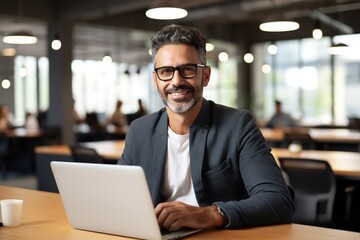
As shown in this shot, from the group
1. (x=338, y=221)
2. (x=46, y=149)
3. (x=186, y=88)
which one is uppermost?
(x=186, y=88)

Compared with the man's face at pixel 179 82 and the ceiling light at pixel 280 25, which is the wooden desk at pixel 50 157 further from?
the man's face at pixel 179 82

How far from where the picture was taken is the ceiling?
9234 millimetres

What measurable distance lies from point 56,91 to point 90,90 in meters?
7.97

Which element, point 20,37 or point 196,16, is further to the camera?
point 196,16

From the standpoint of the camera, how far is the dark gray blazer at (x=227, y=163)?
175 cm

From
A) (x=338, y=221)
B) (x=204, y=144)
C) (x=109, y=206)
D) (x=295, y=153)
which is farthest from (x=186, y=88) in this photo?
(x=295, y=153)

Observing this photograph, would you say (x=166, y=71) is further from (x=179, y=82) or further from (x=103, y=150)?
(x=103, y=150)

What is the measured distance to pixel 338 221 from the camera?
12.7 feet

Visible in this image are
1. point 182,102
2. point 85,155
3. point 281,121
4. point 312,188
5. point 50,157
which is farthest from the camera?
point 281,121

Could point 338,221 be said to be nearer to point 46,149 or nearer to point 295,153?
point 295,153

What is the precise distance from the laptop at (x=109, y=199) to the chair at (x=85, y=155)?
313cm

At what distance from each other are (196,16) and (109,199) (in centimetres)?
1033

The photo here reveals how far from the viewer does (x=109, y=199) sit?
1527 mm

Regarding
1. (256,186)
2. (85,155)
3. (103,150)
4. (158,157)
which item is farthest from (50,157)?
(256,186)
